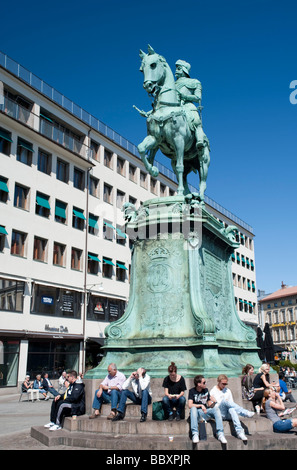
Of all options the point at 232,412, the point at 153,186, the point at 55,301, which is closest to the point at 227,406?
the point at 232,412

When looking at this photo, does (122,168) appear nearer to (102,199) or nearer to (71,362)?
(102,199)

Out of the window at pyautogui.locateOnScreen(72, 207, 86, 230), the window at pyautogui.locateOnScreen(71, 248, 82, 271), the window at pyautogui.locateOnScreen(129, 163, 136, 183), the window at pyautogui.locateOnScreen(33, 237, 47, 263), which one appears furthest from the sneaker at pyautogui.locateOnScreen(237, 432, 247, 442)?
the window at pyautogui.locateOnScreen(129, 163, 136, 183)

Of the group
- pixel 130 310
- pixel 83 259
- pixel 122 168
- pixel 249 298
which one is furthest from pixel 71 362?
pixel 249 298

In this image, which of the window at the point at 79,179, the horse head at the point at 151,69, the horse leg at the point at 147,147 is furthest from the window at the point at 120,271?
the horse head at the point at 151,69

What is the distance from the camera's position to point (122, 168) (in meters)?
46.0

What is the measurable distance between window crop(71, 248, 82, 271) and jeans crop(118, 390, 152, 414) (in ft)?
97.3

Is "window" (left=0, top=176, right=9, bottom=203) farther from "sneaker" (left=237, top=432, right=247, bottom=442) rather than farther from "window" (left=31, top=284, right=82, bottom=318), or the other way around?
"sneaker" (left=237, top=432, right=247, bottom=442)

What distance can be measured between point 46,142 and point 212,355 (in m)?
29.1

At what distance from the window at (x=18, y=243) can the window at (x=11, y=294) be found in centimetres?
195

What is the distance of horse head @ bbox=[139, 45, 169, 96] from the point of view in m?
11.3

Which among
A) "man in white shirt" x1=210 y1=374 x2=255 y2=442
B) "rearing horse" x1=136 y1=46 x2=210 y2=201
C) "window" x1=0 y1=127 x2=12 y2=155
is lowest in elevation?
"man in white shirt" x1=210 y1=374 x2=255 y2=442

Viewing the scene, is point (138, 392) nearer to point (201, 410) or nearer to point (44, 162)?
point (201, 410)

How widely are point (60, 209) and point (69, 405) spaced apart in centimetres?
2914

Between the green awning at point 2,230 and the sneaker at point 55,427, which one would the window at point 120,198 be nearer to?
the green awning at point 2,230
